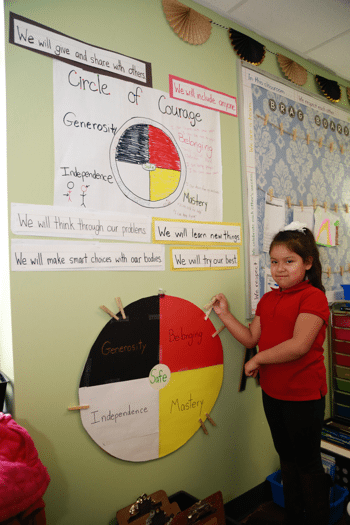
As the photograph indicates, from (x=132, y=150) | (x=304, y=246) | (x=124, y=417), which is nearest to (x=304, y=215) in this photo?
(x=304, y=246)

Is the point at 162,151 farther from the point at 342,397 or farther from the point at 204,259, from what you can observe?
the point at 342,397

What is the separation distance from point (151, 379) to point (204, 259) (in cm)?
57

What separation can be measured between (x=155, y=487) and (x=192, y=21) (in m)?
2.02

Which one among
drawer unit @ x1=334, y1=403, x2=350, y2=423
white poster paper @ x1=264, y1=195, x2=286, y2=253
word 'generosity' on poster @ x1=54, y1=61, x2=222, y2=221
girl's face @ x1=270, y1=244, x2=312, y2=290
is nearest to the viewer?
word 'generosity' on poster @ x1=54, y1=61, x2=222, y2=221

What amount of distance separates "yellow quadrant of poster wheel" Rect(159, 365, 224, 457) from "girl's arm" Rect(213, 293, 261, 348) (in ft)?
0.60

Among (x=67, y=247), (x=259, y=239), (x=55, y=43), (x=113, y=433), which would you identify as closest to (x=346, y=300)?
(x=259, y=239)

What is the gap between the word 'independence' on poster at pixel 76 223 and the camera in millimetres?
1199

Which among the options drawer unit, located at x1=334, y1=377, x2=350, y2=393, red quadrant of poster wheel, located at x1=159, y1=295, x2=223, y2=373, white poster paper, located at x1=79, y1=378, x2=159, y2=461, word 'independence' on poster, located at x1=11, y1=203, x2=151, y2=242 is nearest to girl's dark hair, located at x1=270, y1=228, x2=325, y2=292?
red quadrant of poster wheel, located at x1=159, y1=295, x2=223, y2=373

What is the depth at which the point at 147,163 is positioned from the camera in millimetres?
1487

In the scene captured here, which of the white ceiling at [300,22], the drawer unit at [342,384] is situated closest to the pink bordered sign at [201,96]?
the white ceiling at [300,22]

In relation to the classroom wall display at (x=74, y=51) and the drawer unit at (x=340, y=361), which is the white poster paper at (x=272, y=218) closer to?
the drawer unit at (x=340, y=361)

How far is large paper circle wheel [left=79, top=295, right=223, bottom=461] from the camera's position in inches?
52.4

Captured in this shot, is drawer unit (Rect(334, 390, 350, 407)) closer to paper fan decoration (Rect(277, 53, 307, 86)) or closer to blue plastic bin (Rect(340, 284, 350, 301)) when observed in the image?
blue plastic bin (Rect(340, 284, 350, 301))

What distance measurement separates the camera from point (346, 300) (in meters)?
2.20
